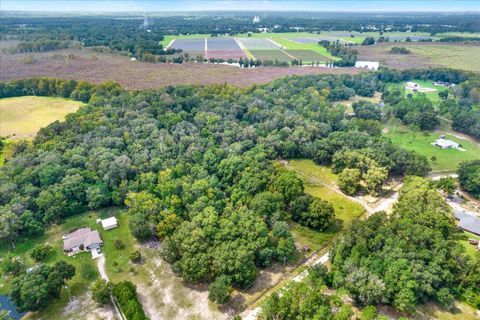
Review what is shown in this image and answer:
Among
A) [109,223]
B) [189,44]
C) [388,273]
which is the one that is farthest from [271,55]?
[388,273]

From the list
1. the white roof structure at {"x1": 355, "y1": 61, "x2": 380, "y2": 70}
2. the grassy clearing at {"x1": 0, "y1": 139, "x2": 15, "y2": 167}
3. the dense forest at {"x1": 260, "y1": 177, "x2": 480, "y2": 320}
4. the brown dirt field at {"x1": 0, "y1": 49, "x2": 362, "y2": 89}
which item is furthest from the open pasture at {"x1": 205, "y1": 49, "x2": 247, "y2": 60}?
the dense forest at {"x1": 260, "y1": 177, "x2": 480, "y2": 320}

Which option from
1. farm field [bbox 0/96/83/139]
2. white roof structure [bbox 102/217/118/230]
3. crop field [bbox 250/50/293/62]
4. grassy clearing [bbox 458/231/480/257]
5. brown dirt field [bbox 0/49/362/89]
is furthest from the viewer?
crop field [bbox 250/50/293/62]

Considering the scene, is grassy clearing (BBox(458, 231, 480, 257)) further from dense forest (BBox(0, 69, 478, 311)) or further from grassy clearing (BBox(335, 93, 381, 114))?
grassy clearing (BBox(335, 93, 381, 114))

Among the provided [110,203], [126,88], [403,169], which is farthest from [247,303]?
[126,88]

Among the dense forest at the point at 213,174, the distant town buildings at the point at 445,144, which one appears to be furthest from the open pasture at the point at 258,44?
the distant town buildings at the point at 445,144

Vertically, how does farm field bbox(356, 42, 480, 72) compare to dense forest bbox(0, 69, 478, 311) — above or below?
above

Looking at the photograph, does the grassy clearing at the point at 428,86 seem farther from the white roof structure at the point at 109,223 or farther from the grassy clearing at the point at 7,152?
the grassy clearing at the point at 7,152

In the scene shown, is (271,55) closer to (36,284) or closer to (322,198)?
(322,198)

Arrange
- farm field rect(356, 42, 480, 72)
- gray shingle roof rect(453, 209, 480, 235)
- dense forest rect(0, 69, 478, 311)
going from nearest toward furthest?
dense forest rect(0, 69, 478, 311)
gray shingle roof rect(453, 209, 480, 235)
farm field rect(356, 42, 480, 72)
